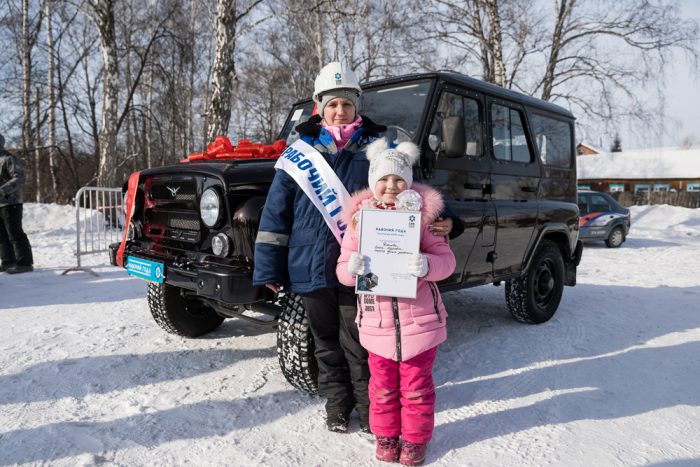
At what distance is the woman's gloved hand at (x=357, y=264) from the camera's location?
222 cm

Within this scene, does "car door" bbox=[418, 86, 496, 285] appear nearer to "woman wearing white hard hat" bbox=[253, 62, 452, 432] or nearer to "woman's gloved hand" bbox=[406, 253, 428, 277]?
"woman wearing white hard hat" bbox=[253, 62, 452, 432]

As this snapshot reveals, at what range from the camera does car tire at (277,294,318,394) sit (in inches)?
112

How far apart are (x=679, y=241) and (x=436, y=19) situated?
31.9 ft

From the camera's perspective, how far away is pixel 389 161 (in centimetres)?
227

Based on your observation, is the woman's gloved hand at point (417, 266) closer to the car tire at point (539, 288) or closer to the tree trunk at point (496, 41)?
the car tire at point (539, 288)

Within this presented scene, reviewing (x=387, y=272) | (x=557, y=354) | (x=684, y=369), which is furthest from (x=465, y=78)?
(x=684, y=369)

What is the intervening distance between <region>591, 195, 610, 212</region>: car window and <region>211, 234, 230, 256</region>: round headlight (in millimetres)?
12177

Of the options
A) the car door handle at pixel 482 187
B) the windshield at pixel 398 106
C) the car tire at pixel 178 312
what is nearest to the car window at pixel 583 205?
the car door handle at pixel 482 187

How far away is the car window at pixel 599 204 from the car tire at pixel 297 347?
11.9 metres

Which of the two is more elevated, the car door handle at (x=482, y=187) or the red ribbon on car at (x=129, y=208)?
the car door handle at (x=482, y=187)

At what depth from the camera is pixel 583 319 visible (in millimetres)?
4984

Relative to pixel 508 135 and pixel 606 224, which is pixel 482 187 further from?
pixel 606 224

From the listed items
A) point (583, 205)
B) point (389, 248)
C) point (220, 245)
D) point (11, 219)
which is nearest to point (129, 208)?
point (220, 245)

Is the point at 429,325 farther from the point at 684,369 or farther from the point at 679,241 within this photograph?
the point at 679,241
